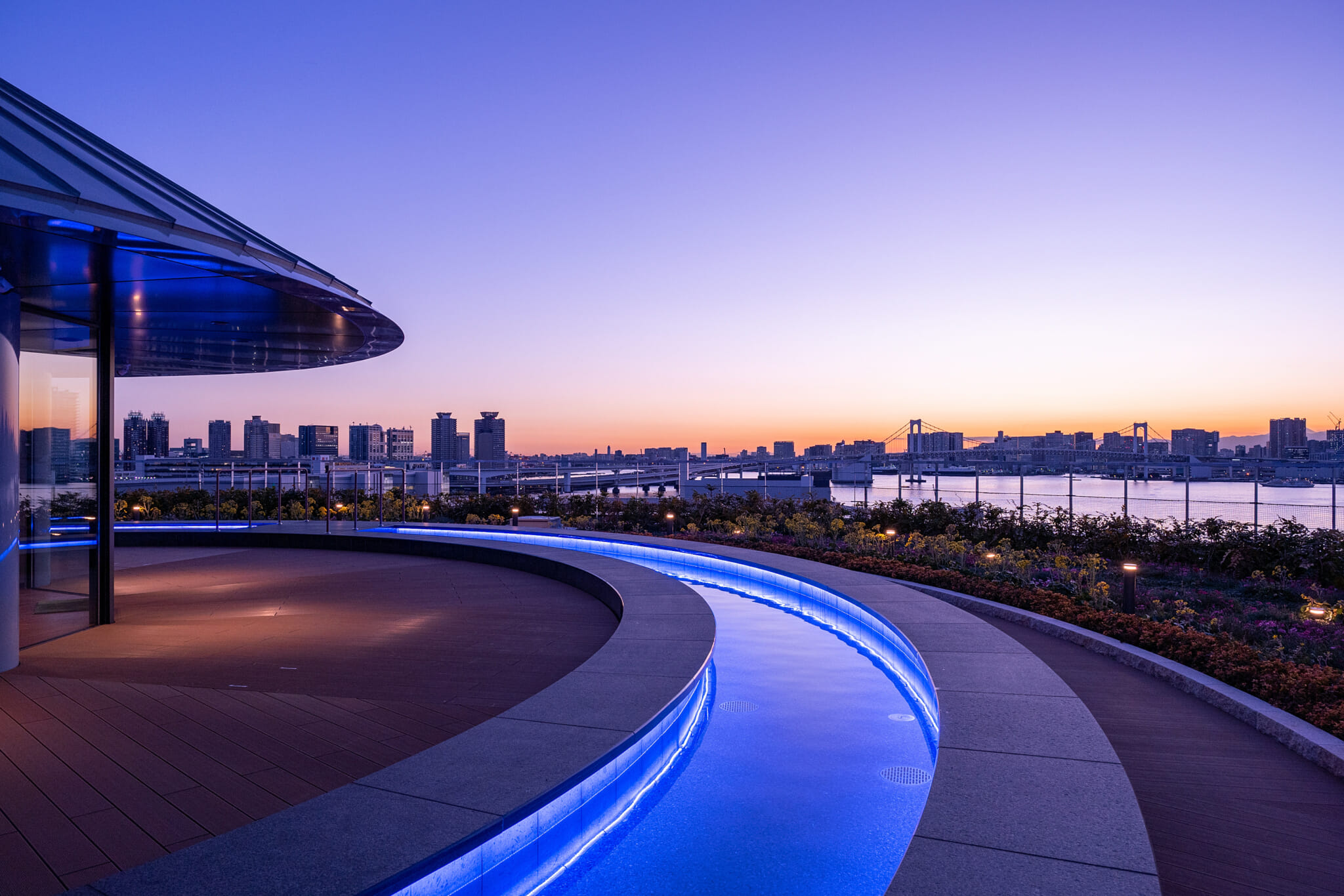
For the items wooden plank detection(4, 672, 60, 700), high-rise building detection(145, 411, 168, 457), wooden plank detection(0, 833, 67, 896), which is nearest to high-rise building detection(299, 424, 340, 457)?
high-rise building detection(145, 411, 168, 457)

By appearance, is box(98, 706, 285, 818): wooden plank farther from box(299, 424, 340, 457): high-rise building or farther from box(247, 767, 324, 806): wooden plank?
box(299, 424, 340, 457): high-rise building

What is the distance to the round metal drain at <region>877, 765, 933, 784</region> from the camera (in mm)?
3686

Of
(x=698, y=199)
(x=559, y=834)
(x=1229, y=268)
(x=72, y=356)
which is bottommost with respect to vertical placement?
(x=559, y=834)

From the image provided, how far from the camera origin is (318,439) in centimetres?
7119

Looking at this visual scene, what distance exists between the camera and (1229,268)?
15.9 meters

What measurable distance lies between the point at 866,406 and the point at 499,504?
26803mm

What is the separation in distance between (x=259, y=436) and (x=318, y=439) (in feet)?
17.7

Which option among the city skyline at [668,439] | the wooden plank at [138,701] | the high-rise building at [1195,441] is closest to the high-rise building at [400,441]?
the city skyline at [668,439]

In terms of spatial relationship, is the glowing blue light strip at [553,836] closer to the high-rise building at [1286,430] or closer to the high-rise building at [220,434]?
the high-rise building at [1286,430]

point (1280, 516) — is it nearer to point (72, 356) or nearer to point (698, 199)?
point (698, 199)

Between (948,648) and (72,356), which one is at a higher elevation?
(72,356)

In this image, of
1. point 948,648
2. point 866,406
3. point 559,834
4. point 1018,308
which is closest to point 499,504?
point 948,648

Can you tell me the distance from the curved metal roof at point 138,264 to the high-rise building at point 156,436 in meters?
21.0

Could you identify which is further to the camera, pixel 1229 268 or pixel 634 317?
pixel 634 317
